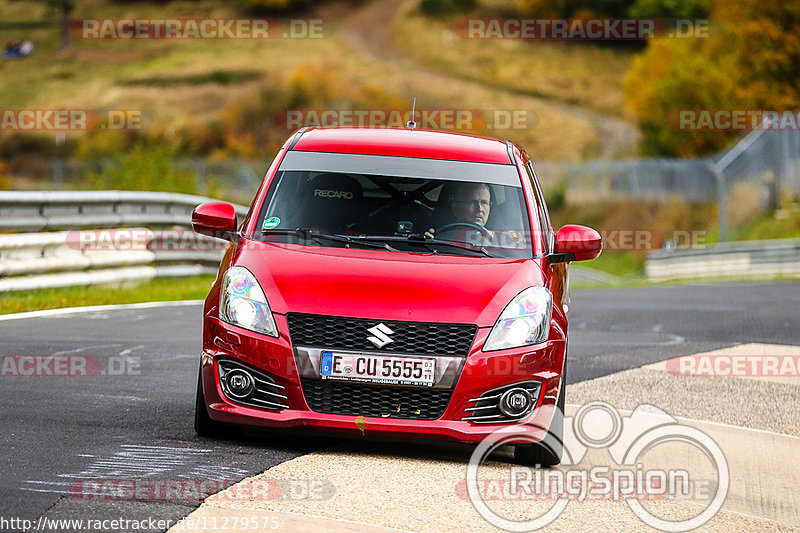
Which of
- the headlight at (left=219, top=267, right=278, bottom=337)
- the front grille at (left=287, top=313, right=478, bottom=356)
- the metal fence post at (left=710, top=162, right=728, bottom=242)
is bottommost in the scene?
the front grille at (left=287, top=313, right=478, bottom=356)

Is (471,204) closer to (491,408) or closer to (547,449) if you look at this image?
(491,408)

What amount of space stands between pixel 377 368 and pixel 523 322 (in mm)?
828

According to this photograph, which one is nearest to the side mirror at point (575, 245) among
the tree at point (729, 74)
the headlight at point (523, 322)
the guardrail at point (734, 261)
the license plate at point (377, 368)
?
the headlight at point (523, 322)

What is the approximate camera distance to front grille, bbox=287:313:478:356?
6633 millimetres

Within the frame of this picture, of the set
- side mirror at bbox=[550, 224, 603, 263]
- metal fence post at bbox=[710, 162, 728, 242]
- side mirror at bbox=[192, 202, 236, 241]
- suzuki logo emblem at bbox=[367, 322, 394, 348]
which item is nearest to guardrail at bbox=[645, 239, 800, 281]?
metal fence post at bbox=[710, 162, 728, 242]

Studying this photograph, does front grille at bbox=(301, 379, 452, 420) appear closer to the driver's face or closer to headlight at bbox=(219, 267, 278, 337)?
headlight at bbox=(219, 267, 278, 337)

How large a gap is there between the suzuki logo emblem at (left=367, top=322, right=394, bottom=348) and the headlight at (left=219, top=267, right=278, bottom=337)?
495mm

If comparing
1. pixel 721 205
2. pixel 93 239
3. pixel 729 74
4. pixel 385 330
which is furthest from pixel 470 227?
pixel 729 74

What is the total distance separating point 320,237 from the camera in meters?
7.48

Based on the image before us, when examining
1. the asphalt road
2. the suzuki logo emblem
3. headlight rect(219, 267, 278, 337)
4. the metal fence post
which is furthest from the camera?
the metal fence post

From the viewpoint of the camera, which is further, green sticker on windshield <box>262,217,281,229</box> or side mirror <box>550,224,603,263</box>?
side mirror <box>550,224,603,263</box>

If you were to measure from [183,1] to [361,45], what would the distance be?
23.3 metres

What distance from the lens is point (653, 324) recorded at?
15.5 meters

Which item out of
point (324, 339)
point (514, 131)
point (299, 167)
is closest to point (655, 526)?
point (324, 339)
